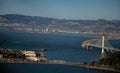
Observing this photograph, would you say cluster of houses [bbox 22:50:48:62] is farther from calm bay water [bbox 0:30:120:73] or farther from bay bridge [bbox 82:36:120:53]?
bay bridge [bbox 82:36:120:53]

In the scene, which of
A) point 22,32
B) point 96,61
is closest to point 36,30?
point 22,32

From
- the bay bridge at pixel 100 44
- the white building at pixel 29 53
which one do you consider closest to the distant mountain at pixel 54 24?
the white building at pixel 29 53

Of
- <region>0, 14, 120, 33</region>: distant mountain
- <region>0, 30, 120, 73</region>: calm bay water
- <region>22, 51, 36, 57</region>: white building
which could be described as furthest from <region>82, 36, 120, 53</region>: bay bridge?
<region>22, 51, 36, 57</region>: white building

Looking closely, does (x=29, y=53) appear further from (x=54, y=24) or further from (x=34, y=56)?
(x=54, y=24)

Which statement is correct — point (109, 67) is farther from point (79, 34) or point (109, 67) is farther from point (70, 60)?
point (79, 34)

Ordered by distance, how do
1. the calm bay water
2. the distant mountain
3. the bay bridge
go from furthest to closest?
the bay bridge
the distant mountain
the calm bay water

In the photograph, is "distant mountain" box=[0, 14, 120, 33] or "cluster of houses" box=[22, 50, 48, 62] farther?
"cluster of houses" box=[22, 50, 48, 62]
